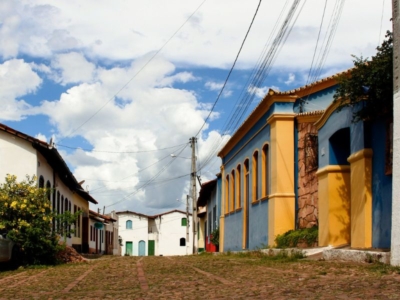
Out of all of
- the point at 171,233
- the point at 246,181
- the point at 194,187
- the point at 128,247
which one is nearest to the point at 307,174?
the point at 246,181

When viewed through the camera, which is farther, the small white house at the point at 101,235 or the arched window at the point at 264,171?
the small white house at the point at 101,235

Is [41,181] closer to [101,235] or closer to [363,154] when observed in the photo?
[363,154]

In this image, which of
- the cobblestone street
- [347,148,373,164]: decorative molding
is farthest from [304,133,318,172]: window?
the cobblestone street

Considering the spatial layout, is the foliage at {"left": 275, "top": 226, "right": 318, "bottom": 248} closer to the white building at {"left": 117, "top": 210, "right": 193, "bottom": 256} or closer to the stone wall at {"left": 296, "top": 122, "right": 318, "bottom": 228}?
the stone wall at {"left": 296, "top": 122, "right": 318, "bottom": 228}

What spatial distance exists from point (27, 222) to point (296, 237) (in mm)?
8062

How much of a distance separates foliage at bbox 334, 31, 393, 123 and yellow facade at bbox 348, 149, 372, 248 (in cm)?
89

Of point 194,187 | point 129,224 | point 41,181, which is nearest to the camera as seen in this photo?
point 41,181

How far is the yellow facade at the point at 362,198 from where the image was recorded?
513 inches

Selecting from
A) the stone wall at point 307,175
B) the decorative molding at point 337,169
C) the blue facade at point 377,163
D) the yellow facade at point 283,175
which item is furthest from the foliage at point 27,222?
the blue facade at point 377,163

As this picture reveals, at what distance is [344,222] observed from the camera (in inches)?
624

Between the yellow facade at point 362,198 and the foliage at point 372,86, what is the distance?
2.90ft

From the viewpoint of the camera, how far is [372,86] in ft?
39.7

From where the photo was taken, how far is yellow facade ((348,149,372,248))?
1303cm

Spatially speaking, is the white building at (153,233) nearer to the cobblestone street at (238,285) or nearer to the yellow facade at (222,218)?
the yellow facade at (222,218)
